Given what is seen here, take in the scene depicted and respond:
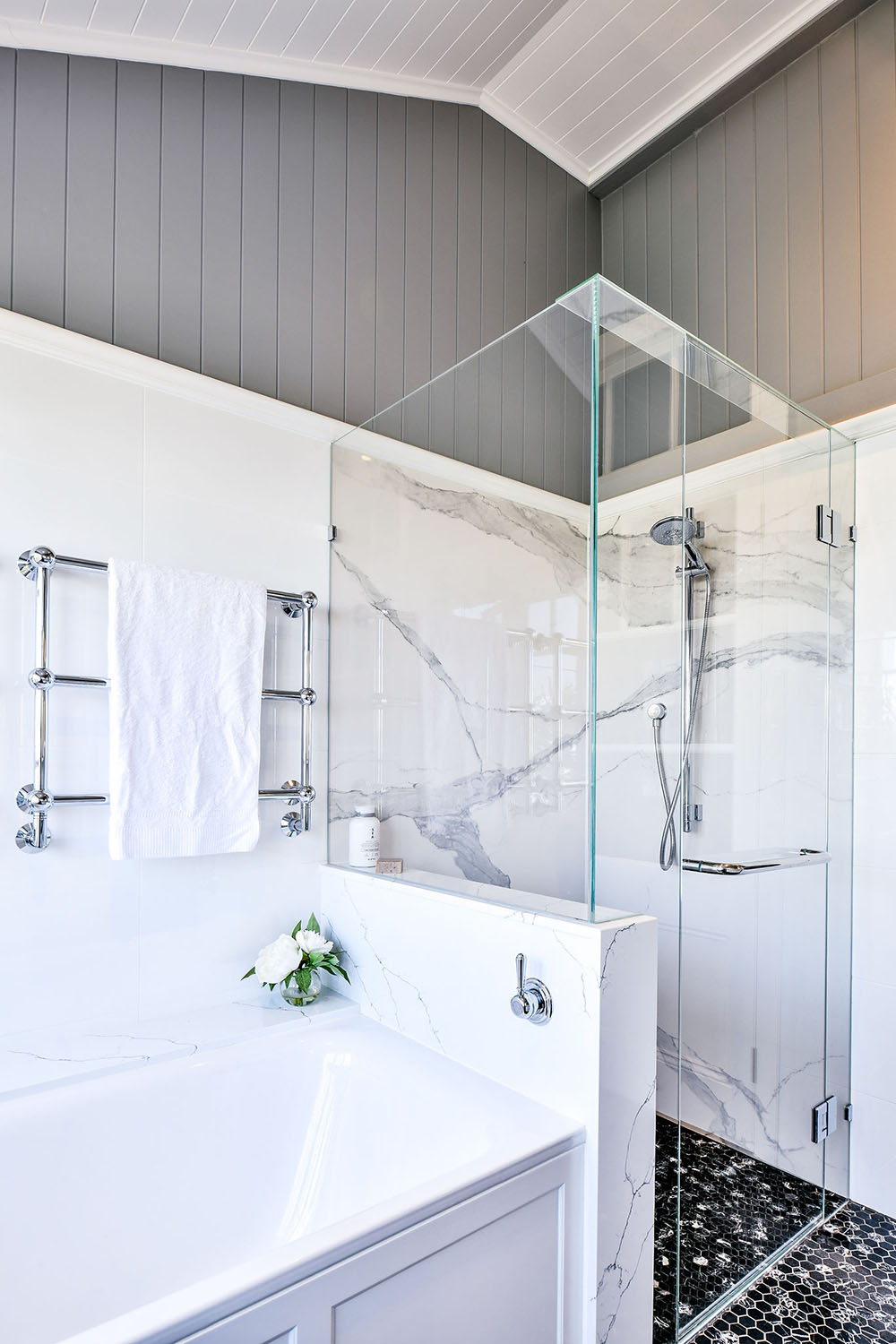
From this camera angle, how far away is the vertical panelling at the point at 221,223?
6.88 feet

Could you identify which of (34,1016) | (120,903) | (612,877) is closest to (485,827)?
(612,877)

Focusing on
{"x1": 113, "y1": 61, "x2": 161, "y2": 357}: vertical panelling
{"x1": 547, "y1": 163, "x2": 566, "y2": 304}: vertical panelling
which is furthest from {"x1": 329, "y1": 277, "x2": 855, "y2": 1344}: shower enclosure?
{"x1": 547, "y1": 163, "x2": 566, "y2": 304}: vertical panelling

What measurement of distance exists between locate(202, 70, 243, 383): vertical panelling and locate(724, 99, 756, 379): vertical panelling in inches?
63.4

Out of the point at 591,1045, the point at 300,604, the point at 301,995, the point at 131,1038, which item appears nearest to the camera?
the point at 591,1045

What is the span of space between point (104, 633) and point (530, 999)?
4.06ft

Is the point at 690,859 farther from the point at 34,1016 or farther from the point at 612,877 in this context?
the point at 34,1016

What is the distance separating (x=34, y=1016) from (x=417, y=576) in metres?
1.35

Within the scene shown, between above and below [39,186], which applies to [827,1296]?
below

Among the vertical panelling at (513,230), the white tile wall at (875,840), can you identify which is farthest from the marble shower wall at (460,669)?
the white tile wall at (875,840)

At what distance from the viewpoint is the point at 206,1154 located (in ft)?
5.34

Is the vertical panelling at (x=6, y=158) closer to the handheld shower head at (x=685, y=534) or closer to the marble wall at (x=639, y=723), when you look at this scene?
the marble wall at (x=639, y=723)

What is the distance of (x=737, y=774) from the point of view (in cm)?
190

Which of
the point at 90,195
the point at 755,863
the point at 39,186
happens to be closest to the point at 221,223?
the point at 90,195

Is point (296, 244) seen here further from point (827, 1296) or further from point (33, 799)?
point (827, 1296)
